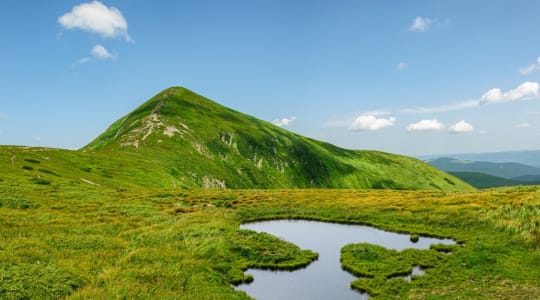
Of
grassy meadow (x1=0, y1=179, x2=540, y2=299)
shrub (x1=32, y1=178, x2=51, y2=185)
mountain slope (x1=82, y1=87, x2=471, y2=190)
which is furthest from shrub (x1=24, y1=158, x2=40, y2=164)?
grassy meadow (x1=0, y1=179, x2=540, y2=299)

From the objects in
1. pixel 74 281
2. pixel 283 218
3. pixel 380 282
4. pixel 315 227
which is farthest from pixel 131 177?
pixel 380 282

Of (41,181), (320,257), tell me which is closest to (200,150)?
(41,181)

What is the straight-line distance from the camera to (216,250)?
2873 cm

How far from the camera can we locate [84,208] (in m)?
43.8

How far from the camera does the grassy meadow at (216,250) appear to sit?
2044 centimetres

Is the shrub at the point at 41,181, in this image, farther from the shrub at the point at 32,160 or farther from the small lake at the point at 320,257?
the small lake at the point at 320,257

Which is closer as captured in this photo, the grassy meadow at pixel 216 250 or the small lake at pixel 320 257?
the grassy meadow at pixel 216 250

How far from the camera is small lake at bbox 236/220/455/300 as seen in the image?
21.9 meters

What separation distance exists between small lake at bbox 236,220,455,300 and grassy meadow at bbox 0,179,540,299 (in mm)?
1136

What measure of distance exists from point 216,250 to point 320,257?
9.41 metres

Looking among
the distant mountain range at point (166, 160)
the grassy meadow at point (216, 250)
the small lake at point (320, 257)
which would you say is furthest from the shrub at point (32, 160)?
the small lake at point (320, 257)

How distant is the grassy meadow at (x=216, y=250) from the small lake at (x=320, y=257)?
114 cm

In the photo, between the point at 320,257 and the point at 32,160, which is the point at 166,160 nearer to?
the point at 32,160

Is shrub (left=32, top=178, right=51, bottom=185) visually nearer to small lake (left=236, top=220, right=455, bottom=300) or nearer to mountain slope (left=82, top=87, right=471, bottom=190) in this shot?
mountain slope (left=82, top=87, right=471, bottom=190)
